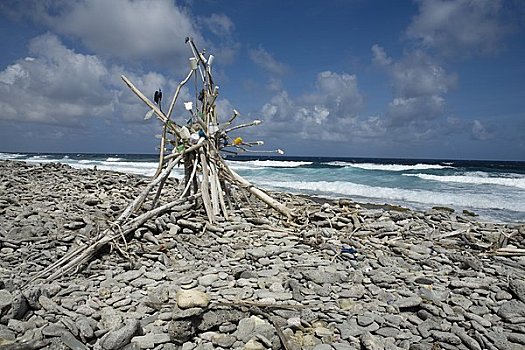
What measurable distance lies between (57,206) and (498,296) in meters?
6.80

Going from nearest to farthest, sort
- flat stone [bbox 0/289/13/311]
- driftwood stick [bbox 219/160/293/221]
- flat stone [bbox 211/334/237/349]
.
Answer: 1. flat stone [bbox 211/334/237/349]
2. flat stone [bbox 0/289/13/311]
3. driftwood stick [bbox 219/160/293/221]

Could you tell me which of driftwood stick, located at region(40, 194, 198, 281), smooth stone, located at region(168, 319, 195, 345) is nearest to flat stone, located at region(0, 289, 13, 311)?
driftwood stick, located at region(40, 194, 198, 281)

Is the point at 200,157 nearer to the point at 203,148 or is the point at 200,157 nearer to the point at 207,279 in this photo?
the point at 203,148

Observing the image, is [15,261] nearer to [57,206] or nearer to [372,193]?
[57,206]

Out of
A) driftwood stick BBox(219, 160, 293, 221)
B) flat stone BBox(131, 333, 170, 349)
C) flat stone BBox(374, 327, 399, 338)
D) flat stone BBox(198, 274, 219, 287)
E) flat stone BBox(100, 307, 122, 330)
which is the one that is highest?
driftwood stick BBox(219, 160, 293, 221)

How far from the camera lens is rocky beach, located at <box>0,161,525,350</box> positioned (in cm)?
318

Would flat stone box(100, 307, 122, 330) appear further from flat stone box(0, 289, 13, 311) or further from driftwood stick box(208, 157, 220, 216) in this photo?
driftwood stick box(208, 157, 220, 216)

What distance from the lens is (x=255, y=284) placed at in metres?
4.08

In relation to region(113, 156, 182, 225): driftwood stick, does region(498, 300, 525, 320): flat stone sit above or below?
below

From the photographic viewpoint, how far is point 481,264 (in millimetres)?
4992

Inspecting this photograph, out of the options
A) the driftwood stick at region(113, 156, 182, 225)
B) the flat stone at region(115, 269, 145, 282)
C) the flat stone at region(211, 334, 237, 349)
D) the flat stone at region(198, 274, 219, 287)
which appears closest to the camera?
the flat stone at region(211, 334, 237, 349)

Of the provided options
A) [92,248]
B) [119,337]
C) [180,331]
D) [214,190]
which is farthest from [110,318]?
[214,190]

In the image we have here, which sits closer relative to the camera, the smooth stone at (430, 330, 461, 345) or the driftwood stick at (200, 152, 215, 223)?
the smooth stone at (430, 330, 461, 345)

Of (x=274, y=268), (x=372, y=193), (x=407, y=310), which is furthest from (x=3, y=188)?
(x=372, y=193)
